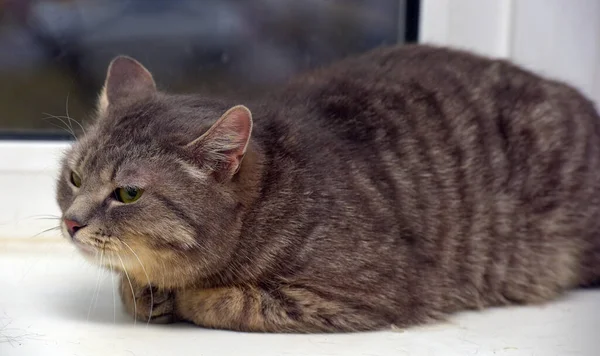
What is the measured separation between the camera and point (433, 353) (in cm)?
153

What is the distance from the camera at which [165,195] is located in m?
1.58

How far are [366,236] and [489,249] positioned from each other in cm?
39

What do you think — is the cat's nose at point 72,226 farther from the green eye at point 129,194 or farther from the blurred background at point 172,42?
the blurred background at point 172,42

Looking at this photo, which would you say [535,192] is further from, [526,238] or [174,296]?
[174,296]

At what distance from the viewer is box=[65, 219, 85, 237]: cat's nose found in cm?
158

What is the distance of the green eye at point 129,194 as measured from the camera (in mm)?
1591

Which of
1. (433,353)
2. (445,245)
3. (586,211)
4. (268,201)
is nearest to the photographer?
(433,353)

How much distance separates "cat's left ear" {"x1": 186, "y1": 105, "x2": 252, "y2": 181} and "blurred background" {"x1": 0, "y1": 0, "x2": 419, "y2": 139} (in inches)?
30.9

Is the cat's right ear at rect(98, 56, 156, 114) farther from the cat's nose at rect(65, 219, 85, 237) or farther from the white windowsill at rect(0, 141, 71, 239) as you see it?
the white windowsill at rect(0, 141, 71, 239)

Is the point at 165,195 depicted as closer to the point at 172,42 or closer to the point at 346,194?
the point at 346,194

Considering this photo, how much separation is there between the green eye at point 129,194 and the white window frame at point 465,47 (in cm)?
77

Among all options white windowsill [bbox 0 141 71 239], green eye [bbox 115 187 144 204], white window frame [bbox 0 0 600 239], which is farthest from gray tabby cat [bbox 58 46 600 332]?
white windowsill [bbox 0 141 71 239]

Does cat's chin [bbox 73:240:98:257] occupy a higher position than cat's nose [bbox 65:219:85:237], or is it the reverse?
cat's nose [bbox 65:219:85:237]

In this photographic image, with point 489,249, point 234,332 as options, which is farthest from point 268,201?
point 489,249
